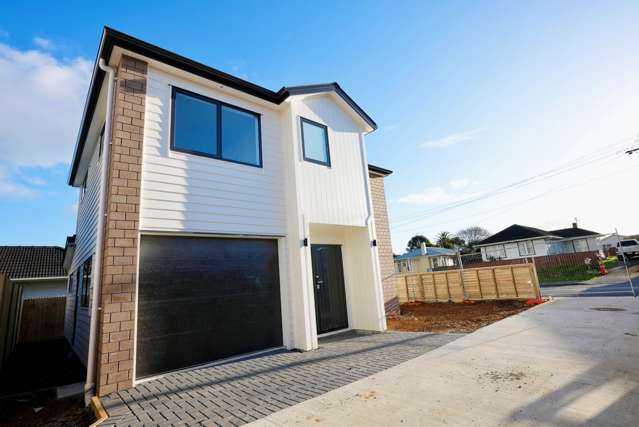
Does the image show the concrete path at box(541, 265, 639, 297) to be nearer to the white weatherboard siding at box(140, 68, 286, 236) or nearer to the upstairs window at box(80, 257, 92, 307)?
the white weatherboard siding at box(140, 68, 286, 236)

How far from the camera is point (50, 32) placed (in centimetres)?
620

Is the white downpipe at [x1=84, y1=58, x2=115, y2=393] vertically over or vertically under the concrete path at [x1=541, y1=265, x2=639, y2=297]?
over

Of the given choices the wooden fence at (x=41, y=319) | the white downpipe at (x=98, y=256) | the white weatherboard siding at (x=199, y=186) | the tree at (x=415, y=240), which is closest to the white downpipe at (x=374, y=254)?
the white weatherboard siding at (x=199, y=186)

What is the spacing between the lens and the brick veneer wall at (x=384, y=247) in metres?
9.60

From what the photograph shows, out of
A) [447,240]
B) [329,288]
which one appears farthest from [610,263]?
[329,288]

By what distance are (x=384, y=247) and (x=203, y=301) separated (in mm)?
6382

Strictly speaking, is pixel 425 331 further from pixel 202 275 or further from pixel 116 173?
pixel 116 173

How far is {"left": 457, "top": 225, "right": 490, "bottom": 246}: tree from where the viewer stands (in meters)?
58.4

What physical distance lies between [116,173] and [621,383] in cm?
712

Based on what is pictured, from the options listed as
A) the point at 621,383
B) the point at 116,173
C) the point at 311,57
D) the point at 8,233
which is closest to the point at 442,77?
the point at 311,57

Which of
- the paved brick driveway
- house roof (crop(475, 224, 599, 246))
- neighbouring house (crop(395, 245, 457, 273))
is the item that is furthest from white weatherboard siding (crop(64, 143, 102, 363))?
house roof (crop(475, 224, 599, 246))

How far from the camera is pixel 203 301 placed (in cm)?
522

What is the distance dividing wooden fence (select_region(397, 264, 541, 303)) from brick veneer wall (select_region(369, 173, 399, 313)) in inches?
161

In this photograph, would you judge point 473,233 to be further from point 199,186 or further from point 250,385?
point 250,385
